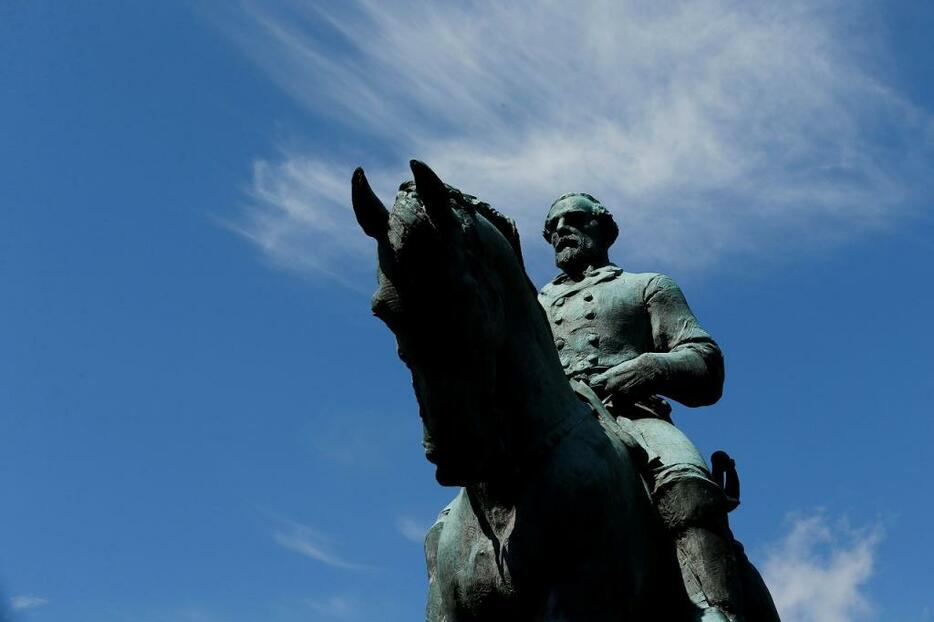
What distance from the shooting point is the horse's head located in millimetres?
6219

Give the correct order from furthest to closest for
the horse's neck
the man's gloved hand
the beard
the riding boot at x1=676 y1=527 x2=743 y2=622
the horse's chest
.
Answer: the beard < the man's gloved hand < the riding boot at x1=676 y1=527 x2=743 y2=622 < the horse's neck < the horse's chest

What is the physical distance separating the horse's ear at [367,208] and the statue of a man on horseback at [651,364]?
222cm

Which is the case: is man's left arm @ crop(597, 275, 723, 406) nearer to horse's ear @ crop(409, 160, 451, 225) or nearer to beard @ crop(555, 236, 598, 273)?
beard @ crop(555, 236, 598, 273)

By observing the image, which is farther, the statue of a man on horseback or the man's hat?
the man's hat

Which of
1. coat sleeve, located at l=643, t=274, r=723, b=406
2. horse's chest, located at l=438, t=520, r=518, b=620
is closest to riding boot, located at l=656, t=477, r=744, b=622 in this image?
coat sleeve, located at l=643, t=274, r=723, b=406

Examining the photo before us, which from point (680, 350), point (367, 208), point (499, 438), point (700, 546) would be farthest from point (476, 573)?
point (680, 350)

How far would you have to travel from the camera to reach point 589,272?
9297 mm

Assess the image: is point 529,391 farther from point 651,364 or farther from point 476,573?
point 651,364

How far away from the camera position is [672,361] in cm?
829

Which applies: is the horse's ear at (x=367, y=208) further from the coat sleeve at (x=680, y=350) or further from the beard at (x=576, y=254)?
the beard at (x=576, y=254)

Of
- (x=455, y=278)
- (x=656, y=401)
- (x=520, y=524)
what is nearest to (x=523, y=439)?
(x=520, y=524)

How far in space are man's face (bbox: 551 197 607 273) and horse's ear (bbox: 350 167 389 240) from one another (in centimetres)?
314

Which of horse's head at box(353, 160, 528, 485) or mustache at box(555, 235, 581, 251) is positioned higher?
mustache at box(555, 235, 581, 251)

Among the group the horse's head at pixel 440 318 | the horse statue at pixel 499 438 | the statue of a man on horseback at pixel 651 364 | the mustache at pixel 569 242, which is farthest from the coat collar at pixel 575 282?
the horse's head at pixel 440 318
